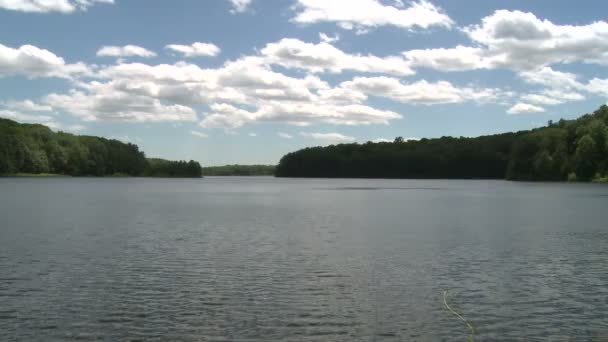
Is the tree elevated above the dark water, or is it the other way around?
the tree

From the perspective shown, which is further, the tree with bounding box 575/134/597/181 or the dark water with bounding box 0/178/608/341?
the tree with bounding box 575/134/597/181

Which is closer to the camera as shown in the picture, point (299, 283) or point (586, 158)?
point (299, 283)

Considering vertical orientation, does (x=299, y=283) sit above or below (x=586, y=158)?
below

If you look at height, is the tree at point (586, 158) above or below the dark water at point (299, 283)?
above

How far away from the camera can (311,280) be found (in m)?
23.4

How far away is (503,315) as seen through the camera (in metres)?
18.2

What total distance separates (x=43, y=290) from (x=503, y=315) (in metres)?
15.1

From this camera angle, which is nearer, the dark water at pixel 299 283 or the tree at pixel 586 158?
the dark water at pixel 299 283

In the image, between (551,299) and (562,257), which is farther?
(562,257)

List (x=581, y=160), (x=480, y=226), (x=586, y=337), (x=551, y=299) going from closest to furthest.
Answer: (x=586, y=337), (x=551, y=299), (x=480, y=226), (x=581, y=160)

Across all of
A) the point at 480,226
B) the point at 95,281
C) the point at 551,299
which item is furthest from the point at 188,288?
the point at 480,226

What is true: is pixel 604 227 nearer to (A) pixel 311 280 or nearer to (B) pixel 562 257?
(B) pixel 562 257

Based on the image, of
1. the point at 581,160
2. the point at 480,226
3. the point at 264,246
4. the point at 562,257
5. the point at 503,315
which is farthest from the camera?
the point at 581,160

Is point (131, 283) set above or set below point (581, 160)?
below
